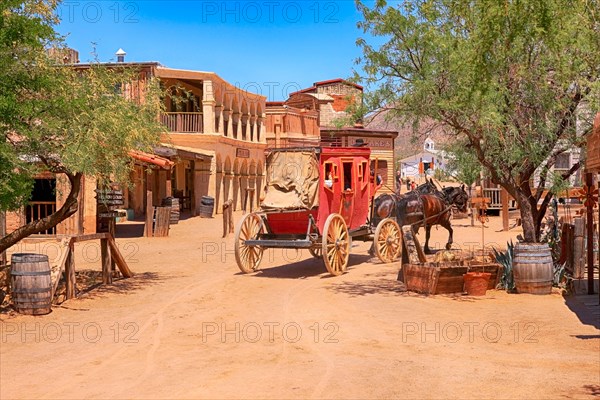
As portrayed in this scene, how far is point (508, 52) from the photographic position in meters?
11.1

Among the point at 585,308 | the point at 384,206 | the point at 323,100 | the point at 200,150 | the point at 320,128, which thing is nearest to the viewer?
the point at 585,308

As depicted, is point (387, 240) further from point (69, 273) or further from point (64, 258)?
point (64, 258)

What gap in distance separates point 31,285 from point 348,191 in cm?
707

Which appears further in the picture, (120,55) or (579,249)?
(120,55)

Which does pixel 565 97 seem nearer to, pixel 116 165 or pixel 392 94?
pixel 392 94

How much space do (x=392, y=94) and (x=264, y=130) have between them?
97.6ft

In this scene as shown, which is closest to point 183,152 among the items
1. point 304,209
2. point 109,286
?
point 304,209

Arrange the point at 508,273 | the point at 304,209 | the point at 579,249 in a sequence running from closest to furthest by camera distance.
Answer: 1. the point at 508,273
2. the point at 579,249
3. the point at 304,209

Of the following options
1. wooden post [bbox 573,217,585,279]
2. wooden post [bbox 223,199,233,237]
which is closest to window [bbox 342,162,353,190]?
wooden post [bbox 573,217,585,279]

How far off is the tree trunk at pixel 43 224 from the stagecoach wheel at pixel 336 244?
4.69 m

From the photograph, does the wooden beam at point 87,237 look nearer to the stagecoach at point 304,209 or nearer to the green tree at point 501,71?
the stagecoach at point 304,209

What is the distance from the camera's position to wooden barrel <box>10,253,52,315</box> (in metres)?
10.5

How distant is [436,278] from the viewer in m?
11.8

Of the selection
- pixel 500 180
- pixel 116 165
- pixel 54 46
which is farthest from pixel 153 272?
pixel 500 180
